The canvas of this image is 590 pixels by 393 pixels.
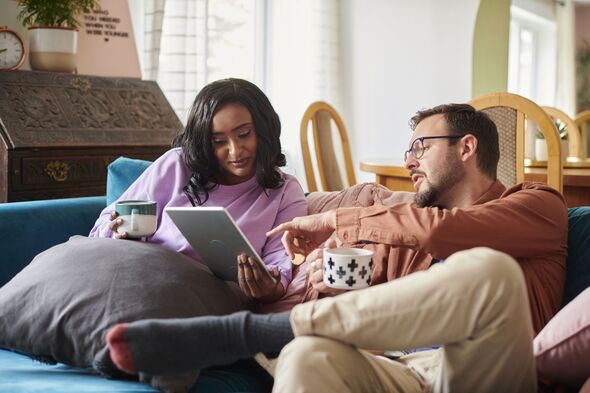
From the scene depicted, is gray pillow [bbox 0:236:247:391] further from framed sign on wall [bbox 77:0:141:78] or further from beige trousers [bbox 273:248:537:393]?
framed sign on wall [bbox 77:0:141:78]

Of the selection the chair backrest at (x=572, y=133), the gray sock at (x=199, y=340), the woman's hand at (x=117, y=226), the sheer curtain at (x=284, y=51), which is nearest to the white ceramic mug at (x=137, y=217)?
the woman's hand at (x=117, y=226)

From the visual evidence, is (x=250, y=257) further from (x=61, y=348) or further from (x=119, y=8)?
(x=119, y=8)

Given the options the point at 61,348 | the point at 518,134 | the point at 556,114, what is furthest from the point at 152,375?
the point at 556,114

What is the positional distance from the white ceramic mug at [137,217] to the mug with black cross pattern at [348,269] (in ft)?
1.81

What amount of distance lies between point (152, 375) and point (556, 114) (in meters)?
4.05

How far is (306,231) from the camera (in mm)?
1646

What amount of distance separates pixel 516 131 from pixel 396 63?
2.87 metres

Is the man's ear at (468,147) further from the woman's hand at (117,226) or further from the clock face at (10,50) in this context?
the clock face at (10,50)

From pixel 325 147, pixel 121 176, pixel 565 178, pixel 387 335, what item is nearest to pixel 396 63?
pixel 325 147

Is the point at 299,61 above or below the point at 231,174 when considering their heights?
above

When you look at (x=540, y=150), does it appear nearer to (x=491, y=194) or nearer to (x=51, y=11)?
(x=491, y=194)

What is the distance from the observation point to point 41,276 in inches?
61.4

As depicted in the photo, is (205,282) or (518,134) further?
(518,134)

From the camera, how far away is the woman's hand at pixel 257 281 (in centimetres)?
159
